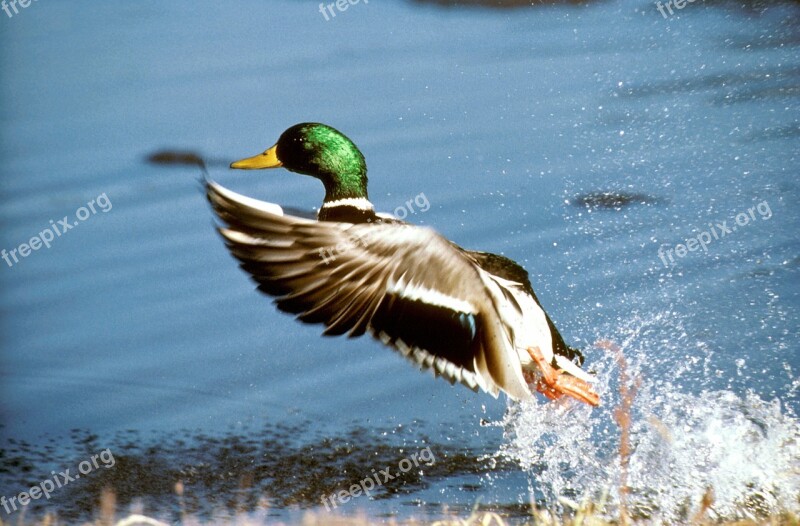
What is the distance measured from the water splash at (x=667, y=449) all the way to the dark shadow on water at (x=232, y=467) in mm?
193

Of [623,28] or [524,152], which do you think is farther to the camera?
Answer: [623,28]

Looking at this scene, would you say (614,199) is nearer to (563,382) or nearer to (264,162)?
(264,162)

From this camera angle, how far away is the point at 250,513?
3527mm

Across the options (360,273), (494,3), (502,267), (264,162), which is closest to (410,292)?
(360,273)

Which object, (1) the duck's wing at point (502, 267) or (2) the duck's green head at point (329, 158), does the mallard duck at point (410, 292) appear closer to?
(1) the duck's wing at point (502, 267)

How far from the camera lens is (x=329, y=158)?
388 cm

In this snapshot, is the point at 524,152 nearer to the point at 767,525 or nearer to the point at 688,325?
the point at 688,325

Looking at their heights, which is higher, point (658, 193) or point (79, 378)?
point (658, 193)

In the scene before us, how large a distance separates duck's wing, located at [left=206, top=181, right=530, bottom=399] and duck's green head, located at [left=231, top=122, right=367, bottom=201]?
77cm

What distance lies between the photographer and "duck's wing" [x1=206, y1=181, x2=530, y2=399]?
2.96 metres

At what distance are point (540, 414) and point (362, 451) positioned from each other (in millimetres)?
583

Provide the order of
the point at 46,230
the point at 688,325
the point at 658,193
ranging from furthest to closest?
the point at 658,193, the point at 46,230, the point at 688,325

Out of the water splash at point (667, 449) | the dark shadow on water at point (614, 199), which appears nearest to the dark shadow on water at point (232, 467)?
the water splash at point (667, 449)

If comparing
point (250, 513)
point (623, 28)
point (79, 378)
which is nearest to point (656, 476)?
point (250, 513)
